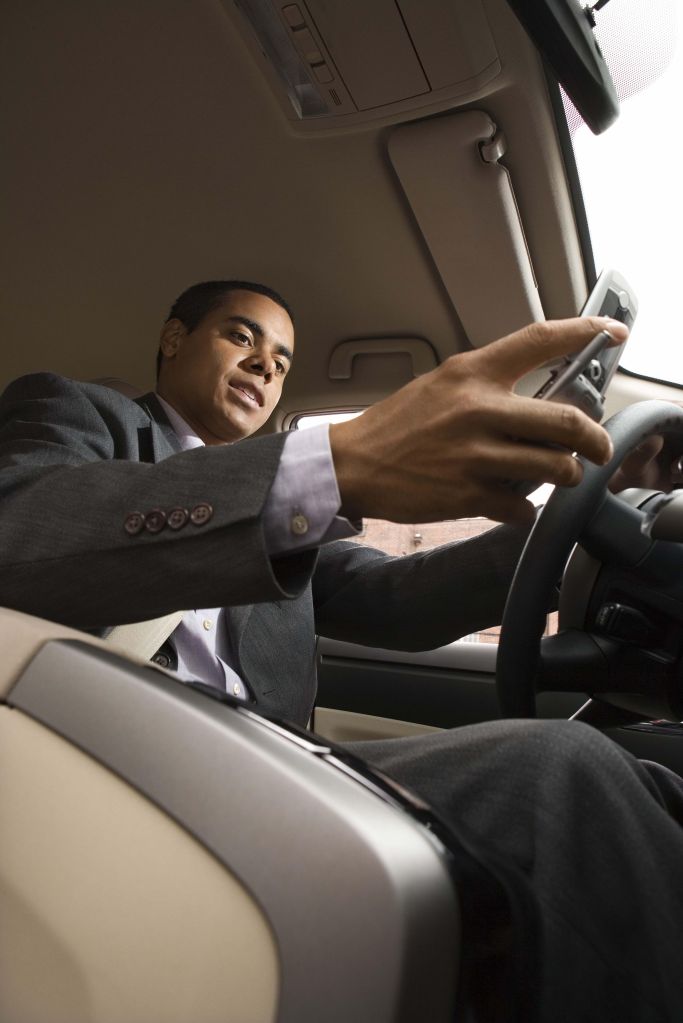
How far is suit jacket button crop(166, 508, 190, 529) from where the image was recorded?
0.64m

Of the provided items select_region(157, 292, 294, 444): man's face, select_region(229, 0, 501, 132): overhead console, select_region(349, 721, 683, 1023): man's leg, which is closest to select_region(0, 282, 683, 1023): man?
select_region(349, 721, 683, 1023): man's leg

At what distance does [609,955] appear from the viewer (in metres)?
0.44

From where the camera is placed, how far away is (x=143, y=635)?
0.97 metres

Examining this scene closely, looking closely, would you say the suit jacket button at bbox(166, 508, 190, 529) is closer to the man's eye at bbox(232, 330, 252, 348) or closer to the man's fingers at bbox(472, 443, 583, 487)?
the man's fingers at bbox(472, 443, 583, 487)

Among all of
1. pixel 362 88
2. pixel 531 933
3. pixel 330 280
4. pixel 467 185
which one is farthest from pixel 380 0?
pixel 531 933

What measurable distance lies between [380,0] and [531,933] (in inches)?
50.6

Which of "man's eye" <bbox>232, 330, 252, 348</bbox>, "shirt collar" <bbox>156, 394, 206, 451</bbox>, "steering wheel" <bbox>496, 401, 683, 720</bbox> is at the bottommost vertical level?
"steering wheel" <bbox>496, 401, 683, 720</bbox>

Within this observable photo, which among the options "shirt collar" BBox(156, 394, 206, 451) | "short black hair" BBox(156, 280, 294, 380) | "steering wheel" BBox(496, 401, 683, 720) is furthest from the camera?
"short black hair" BBox(156, 280, 294, 380)

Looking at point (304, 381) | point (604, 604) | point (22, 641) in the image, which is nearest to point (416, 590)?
point (604, 604)

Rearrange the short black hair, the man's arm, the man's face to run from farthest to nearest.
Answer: the short black hair, the man's face, the man's arm

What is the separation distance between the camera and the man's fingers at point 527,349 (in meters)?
0.57

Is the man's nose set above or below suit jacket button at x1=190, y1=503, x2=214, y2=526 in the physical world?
below

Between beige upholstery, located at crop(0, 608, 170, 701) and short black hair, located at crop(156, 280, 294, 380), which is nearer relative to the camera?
beige upholstery, located at crop(0, 608, 170, 701)

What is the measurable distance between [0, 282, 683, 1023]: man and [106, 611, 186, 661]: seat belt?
233 millimetres
